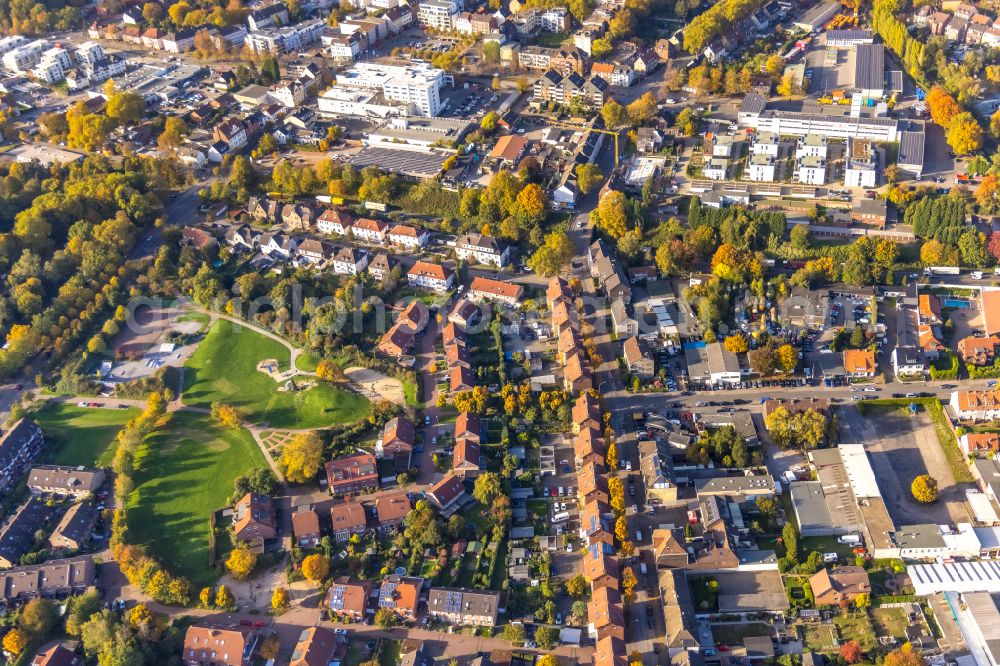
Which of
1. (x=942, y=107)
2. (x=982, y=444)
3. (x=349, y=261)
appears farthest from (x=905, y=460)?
(x=942, y=107)

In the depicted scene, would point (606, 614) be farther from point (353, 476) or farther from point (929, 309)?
point (929, 309)

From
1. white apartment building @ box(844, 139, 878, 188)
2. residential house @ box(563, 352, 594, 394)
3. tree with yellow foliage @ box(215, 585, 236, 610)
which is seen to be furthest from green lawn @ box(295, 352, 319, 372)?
white apartment building @ box(844, 139, 878, 188)

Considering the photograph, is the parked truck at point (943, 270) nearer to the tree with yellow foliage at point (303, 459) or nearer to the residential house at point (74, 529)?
the tree with yellow foliage at point (303, 459)

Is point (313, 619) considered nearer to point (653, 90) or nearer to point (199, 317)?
point (199, 317)

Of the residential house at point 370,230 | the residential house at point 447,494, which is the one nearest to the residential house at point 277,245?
the residential house at point 370,230

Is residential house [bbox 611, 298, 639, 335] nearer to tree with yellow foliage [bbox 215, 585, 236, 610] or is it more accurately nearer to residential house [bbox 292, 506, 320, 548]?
residential house [bbox 292, 506, 320, 548]

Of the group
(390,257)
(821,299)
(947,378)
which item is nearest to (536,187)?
Result: (390,257)
